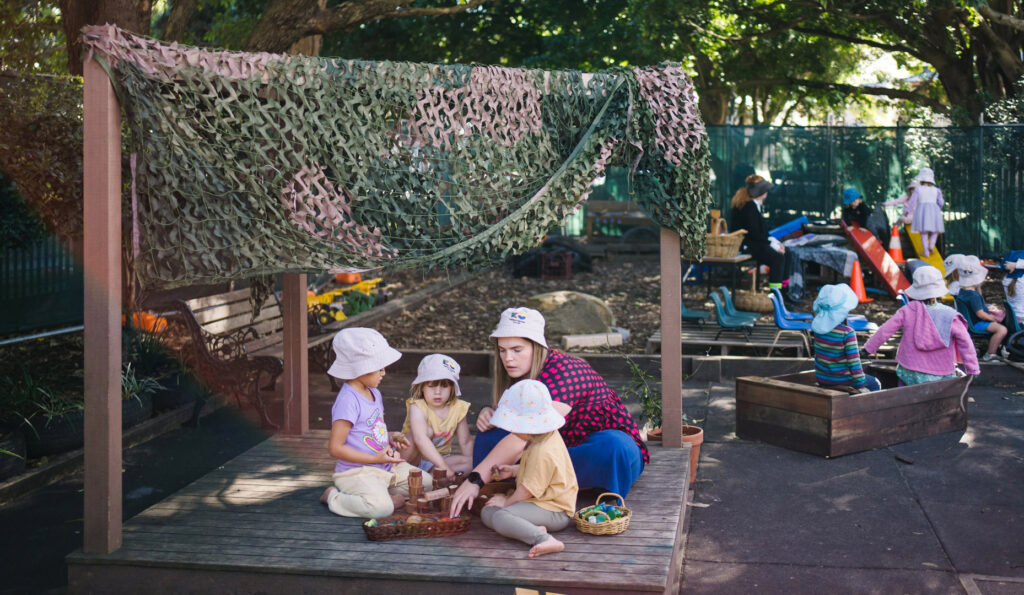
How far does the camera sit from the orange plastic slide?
14.2 metres

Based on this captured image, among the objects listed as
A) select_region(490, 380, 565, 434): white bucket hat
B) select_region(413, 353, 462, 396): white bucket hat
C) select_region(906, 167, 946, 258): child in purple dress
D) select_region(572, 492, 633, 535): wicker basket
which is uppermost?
select_region(906, 167, 946, 258): child in purple dress

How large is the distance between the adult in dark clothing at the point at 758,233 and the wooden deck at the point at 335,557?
9153 mm

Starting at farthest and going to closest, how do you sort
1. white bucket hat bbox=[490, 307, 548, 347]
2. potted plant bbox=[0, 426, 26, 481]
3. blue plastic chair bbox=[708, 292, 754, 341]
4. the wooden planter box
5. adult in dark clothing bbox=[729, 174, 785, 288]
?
adult in dark clothing bbox=[729, 174, 785, 288] → blue plastic chair bbox=[708, 292, 754, 341] → the wooden planter box → potted plant bbox=[0, 426, 26, 481] → white bucket hat bbox=[490, 307, 548, 347]

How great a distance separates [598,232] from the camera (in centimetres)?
2248

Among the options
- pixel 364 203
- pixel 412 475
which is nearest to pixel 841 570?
pixel 412 475

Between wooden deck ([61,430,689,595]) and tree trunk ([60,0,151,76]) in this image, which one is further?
tree trunk ([60,0,151,76])

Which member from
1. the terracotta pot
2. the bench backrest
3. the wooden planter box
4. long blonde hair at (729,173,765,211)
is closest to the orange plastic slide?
long blonde hair at (729,173,765,211)

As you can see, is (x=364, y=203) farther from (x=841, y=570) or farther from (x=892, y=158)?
(x=892, y=158)

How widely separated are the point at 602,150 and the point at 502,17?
51.4 feet

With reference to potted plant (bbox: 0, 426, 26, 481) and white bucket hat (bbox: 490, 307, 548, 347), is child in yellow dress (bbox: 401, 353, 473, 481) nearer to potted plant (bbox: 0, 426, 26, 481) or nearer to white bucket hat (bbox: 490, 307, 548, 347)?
white bucket hat (bbox: 490, 307, 548, 347)

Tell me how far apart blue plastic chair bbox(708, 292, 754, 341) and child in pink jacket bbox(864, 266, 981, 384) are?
2985 millimetres

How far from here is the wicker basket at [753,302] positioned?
13.3 metres

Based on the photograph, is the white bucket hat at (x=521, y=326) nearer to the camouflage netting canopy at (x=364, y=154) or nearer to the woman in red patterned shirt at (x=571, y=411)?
the woman in red patterned shirt at (x=571, y=411)

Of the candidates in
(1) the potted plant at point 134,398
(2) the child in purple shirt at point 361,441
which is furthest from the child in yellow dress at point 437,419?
(1) the potted plant at point 134,398
